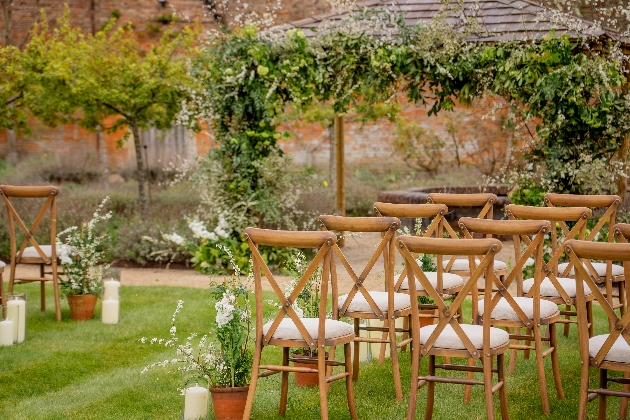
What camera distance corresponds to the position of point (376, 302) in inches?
199

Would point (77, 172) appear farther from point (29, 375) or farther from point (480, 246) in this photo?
point (480, 246)

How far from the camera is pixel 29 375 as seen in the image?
5.71 m

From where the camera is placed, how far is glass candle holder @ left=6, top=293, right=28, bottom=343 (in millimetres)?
6469

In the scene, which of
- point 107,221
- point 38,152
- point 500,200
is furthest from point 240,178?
point 38,152

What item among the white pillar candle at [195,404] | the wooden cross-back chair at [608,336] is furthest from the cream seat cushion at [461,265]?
the white pillar candle at [195,404]

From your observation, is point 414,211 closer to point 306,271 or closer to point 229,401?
point 306,271

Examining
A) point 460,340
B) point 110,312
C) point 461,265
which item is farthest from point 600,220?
point 110,312

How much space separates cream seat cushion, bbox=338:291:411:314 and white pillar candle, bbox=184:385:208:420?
101cm

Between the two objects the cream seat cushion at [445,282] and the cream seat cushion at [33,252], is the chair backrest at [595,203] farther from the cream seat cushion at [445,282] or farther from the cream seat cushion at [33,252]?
the cream seat cushion at [33,252]

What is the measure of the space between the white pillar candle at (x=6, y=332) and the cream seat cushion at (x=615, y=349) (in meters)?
4.30

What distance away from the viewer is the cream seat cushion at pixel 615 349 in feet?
13.0

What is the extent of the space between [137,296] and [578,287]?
555 cm

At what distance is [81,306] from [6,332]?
1125 mm

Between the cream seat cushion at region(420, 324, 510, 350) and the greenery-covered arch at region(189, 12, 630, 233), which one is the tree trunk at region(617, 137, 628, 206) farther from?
the cream seat cushion at region(420, 324, 510, 350)
